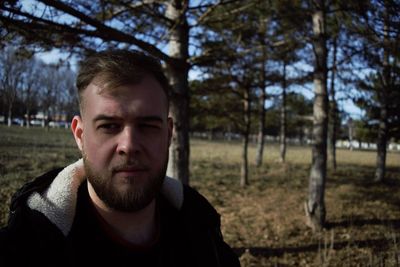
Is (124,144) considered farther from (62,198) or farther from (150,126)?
(62,198)

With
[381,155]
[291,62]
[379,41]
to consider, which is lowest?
[381,155]

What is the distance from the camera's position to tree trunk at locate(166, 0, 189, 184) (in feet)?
16.5

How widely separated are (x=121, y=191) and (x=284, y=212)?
25.4 feet

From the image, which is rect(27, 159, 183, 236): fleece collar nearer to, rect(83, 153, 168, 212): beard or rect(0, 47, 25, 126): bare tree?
rect(83, 153, 168, 212): beard

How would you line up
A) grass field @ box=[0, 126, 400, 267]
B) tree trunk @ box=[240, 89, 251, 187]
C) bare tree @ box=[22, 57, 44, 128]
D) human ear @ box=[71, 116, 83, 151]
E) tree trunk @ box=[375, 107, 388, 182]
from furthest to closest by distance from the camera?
tree trunk @ box=[375, 107, 388, 182] → tree trunk @ box=[240, 89, 251, 187] → grass field @ box=[0, 126, 400, 267] → bare tree @ box=[22, 57, 44, 128] → human ear @ box=[71, 116, 83, 151]

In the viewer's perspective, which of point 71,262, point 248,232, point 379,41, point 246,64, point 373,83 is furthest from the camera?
point 373,83

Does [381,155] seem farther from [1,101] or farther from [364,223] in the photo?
[1,101]

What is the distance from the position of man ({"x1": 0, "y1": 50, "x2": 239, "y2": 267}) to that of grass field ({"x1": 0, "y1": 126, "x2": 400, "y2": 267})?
1.82m

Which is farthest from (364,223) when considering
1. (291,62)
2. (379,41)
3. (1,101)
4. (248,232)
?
(1,101)

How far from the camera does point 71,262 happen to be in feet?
4.42

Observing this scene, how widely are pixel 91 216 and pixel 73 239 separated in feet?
0.41

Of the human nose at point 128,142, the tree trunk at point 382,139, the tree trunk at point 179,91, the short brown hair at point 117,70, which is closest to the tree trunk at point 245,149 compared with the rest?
the tree trunk at point 382,139

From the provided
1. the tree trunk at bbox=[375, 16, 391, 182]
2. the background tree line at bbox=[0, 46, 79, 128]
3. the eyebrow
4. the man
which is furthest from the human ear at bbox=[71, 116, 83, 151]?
the tree trunk at bbox=[375, 16, 391, 182]

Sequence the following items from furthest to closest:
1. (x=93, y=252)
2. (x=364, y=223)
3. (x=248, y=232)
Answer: (x=364, y=223) → (x=248, y=232) → (x=93, y=252)
